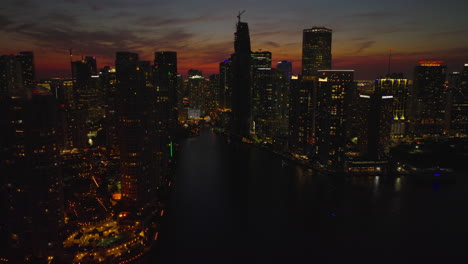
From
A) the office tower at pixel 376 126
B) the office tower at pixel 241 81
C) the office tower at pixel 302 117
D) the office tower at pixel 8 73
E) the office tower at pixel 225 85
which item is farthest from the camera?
the office tower at pixel 225 85

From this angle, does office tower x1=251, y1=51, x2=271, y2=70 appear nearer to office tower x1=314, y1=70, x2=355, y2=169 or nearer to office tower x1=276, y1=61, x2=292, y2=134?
office tower x1=276, y1=61, x2=292, y2=134

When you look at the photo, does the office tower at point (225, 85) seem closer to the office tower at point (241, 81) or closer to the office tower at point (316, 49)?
the office tower at point (241, 81)

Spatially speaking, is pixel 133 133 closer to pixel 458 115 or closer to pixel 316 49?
pixel 316 49

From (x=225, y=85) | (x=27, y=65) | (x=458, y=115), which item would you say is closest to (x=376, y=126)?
(x=458, y=115)

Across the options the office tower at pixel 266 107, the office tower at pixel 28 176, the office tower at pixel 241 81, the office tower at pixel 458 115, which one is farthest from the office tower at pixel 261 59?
the office tower at pixel 28 176

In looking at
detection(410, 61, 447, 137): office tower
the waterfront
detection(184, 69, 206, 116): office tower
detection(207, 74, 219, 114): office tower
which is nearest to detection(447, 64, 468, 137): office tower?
detection(410, 61, 447, 137): office tower

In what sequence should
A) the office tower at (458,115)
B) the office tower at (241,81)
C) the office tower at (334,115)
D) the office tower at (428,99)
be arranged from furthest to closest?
1. the office tower at (428,99)
2. the office tower at (458,115)
3. the office tower at (241,81)
4. the office tower at (334,115)

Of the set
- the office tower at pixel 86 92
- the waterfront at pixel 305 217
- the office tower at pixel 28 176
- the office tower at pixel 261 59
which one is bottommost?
the waterfront at pixel 305 217
